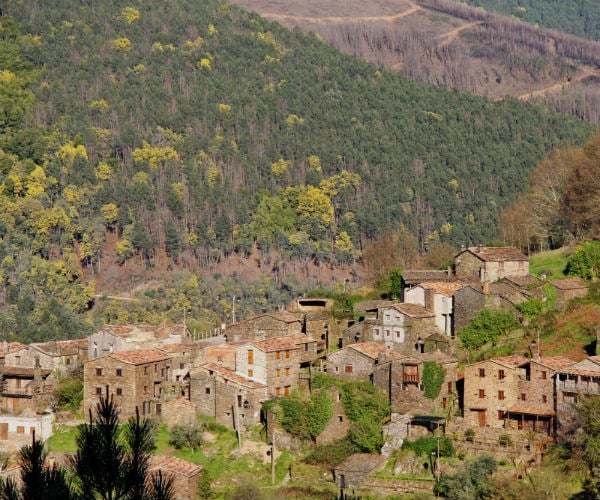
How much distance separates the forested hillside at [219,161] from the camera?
14888 centimetres

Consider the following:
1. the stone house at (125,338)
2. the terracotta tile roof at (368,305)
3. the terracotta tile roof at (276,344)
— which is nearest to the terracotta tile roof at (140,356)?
the stone house at (125,338)

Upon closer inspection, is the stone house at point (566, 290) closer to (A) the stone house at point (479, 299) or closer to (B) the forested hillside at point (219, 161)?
(A) the stone house at point (479, 299)

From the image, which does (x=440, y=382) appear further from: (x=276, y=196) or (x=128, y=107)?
(x=128, y=107)

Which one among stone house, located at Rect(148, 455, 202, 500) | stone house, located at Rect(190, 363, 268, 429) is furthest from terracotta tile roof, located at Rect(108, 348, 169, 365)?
stone house, located at Rect(148, 455, 202, 500)

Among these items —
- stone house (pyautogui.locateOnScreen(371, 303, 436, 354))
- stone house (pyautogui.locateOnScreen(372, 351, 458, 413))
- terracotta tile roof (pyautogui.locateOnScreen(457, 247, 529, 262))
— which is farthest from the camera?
terracotta tile roof (pyautogui.locateOnScreen(457, 247, 529, 262))

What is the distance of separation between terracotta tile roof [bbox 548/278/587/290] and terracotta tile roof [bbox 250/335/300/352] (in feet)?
48.3

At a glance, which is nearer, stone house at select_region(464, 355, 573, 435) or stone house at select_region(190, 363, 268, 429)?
stone house at select_region(464, 355, 573, 435)

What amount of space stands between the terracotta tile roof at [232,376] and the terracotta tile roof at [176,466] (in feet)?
21.4

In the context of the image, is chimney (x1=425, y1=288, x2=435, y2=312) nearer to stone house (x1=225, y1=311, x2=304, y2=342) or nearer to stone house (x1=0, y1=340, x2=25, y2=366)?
stone house (x1=225, y1=311, x2=304, y2=342)

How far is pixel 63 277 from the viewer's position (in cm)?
13550

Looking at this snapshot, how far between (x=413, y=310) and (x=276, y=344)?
26.7 ft

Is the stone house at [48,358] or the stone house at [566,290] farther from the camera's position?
the stone house at [48,358]

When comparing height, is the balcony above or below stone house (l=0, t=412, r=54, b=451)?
above

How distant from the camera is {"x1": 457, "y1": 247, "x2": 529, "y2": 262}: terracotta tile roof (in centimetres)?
7712
